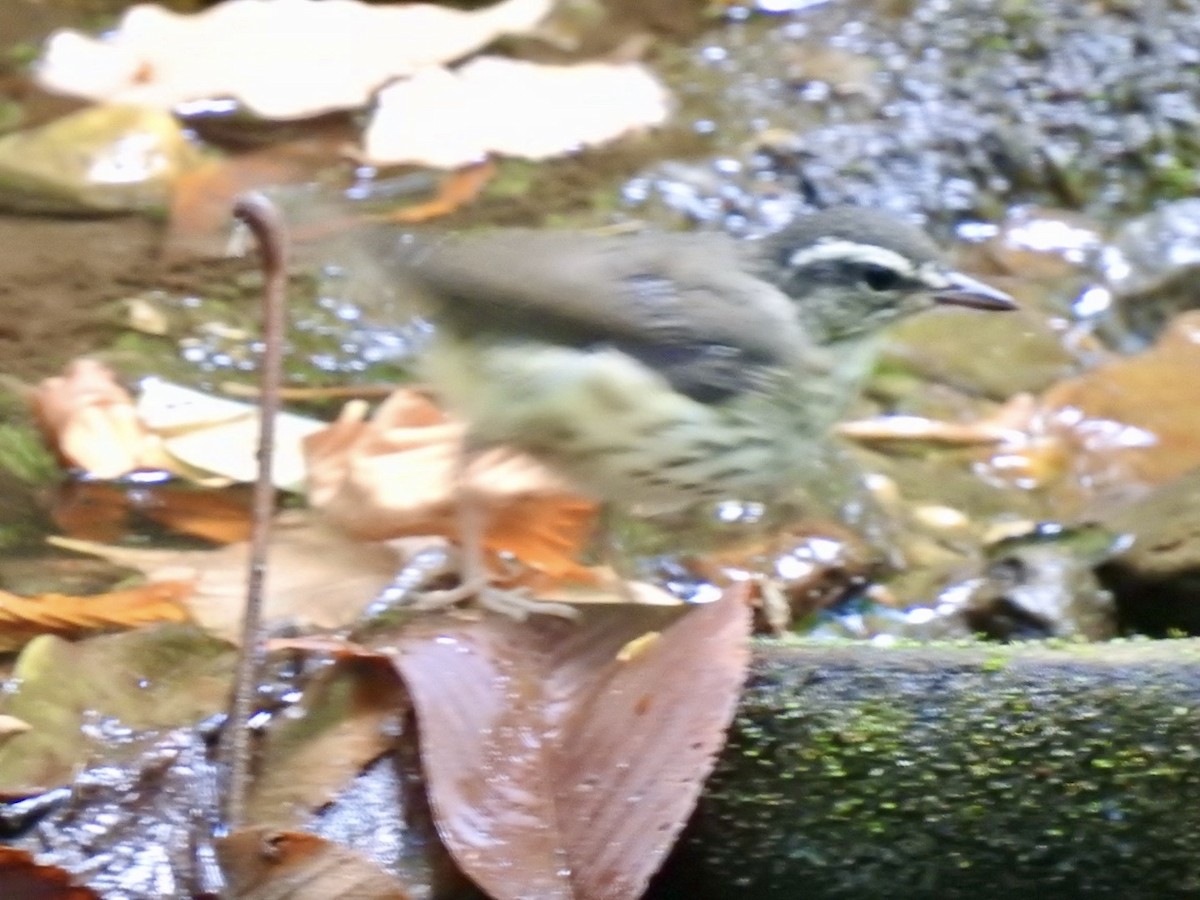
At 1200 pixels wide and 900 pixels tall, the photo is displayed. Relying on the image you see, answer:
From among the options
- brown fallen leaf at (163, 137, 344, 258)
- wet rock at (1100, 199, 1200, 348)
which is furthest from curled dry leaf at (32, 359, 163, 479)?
wet rock at (1100, 199, 1200, 348)

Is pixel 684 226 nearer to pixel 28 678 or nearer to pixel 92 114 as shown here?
pixel 92 114

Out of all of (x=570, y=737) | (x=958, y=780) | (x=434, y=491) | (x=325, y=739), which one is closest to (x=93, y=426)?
(x=434, y=491)

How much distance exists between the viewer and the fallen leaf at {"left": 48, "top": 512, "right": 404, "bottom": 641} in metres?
1.94

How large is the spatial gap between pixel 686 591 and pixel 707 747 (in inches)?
31.1

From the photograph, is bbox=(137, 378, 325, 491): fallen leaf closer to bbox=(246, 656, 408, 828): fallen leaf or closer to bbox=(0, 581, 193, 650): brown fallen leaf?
bbox=(0, 581, 193, 650): brown fallen leaf

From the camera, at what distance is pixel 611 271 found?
2.25 meters

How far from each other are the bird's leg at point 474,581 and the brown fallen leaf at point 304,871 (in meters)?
0.47

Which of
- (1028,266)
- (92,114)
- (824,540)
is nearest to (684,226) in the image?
(1028,266)

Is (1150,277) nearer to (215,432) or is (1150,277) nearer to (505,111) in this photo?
(505,111)

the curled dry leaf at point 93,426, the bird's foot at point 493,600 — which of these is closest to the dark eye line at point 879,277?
the bird's foot at point 493,600

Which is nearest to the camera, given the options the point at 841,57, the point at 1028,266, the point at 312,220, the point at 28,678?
the point at 28,678

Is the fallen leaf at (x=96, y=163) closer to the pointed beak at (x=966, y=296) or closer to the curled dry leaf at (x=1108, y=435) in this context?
the pointed beak at (x=966, y=296)

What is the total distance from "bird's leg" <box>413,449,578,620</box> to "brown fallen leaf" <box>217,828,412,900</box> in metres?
0.47

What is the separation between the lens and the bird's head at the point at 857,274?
247cm
